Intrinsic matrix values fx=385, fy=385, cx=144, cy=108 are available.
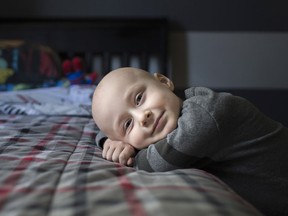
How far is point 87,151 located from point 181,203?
1.63ft

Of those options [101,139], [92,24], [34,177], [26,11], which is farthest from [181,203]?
[26,11]

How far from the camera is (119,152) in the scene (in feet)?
3.02

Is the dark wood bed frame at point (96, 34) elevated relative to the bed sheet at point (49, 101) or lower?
elevated

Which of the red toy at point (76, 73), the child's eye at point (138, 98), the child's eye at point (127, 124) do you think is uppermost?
the child's eye at point (138, 98)

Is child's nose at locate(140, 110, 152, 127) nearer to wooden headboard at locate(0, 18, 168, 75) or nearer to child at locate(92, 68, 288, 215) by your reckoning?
child at locate(92, 68, 288, 215)

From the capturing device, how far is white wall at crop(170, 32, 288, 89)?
2.58 m

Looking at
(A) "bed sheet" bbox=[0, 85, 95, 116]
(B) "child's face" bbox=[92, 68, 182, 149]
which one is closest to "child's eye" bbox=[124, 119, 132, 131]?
(B) "child's face" bbox=[92, 68, 182, 149]

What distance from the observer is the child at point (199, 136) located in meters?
0.80

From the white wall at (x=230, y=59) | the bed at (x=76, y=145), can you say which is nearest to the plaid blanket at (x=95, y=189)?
the bed at (x=76, y=145)

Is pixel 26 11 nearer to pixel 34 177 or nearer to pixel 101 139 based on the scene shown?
pixel 101 139

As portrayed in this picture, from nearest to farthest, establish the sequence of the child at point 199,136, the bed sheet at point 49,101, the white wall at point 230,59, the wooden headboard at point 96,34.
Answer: the child at point 199,136
the bed sheet at point 49,101
the wooden headboard at point 96,34
the white wall at point 230,59

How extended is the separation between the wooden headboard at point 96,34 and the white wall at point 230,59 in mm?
155

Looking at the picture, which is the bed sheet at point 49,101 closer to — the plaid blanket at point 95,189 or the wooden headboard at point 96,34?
the wooden headboard at point 96,34

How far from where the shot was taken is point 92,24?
8.10 feet
